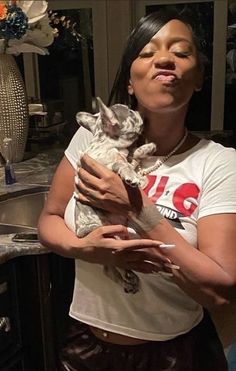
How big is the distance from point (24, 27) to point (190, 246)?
125 centimetres

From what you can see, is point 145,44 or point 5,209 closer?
point 145,44

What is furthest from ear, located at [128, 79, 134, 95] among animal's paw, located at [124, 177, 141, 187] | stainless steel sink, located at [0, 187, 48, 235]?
stainless steel sink, located at [0, 187, 48, 235]

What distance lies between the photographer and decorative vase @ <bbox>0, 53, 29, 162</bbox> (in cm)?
202

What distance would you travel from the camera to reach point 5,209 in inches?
72.8

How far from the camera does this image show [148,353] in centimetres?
105

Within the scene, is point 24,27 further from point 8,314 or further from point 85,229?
point 85,229

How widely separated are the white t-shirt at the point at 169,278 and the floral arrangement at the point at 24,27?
3.13 ft

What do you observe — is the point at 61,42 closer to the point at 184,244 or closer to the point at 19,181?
the point at 19,181

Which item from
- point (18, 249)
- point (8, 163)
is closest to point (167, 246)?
point (18, 249)

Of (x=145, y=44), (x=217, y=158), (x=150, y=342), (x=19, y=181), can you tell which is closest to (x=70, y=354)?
(x=150, y=342)

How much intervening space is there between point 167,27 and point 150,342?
2.06 ft

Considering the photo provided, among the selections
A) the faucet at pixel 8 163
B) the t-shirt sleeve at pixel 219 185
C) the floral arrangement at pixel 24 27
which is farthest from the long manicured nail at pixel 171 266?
the floral arrangement at pixel 24 27

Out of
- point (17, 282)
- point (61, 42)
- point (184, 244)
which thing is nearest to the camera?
point (184, 244)

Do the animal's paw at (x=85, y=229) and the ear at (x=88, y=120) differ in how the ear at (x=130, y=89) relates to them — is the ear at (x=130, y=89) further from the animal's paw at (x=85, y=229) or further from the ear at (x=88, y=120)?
the animal's paw at (x=85, y=229)
